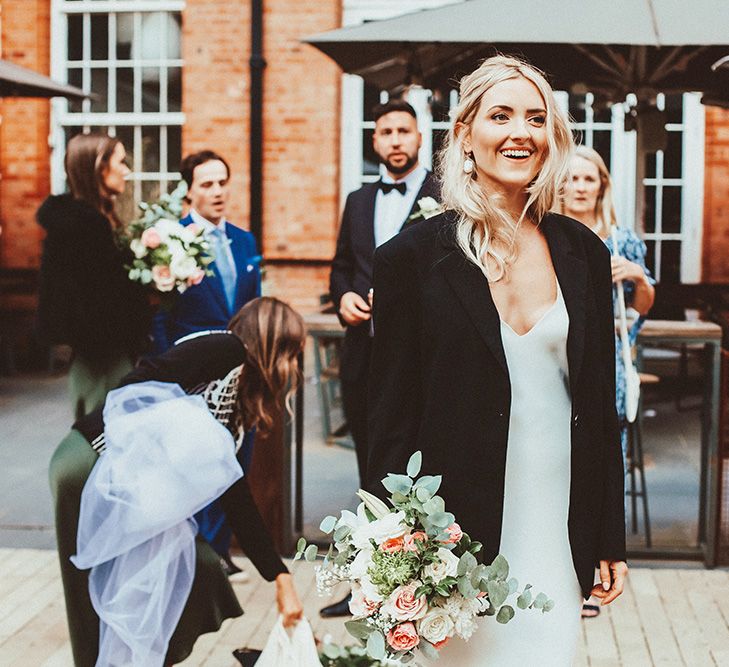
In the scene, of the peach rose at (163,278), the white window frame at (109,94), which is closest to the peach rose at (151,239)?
the peach rose at (163,278)

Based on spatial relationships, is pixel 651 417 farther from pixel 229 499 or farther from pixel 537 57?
pixel 229 499

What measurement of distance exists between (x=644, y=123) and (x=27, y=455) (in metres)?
4.67

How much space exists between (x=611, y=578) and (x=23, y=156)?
10194 millimetres

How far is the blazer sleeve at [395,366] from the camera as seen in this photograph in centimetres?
257

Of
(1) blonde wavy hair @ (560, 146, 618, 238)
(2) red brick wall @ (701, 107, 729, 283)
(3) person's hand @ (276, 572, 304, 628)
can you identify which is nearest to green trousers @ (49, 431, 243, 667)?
(3) person's hand @ (276, 572, 304, 628)

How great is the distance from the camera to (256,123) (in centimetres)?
1121

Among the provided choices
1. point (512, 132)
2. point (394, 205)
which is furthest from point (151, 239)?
point (512, 132)

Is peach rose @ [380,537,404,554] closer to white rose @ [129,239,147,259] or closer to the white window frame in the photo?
white rose @ [129,239,147,259]

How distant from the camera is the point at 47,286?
538 cm

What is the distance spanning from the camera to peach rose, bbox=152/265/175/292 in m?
5.29

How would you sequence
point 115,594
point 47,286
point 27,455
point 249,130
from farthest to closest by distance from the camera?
point 249,130 < point 27,455 < point 47,286 < point 115,594

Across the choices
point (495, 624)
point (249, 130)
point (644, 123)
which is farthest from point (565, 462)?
point (249, 130)

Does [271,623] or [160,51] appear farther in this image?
[160,51]

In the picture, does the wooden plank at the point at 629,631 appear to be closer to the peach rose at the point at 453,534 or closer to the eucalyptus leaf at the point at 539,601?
the eucalyptus leaf at the point at 539,601
